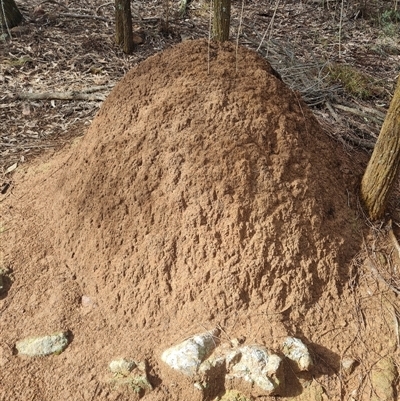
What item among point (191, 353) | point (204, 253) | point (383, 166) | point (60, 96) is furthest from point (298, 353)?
point (60, 96)

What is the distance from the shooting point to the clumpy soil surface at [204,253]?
236 cm

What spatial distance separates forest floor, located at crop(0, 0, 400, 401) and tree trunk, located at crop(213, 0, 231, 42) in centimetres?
141

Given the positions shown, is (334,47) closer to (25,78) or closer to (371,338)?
(25,78)

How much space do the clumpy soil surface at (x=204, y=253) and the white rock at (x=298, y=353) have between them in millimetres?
63

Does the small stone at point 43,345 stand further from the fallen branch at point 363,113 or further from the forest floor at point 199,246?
the fallen branch at point 363,113

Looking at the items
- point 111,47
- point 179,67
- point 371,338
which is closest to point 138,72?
point 179,67

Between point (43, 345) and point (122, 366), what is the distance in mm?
447

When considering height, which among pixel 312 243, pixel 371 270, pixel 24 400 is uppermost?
pixel 312 243

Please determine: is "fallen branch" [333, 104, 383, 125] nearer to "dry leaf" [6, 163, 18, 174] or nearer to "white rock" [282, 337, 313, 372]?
"white rock" [282, 337, 313, 372]

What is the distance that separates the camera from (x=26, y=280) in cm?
272

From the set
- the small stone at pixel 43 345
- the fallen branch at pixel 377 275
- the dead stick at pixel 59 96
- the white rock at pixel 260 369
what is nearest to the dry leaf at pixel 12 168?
the dead stick at pixel 59 96

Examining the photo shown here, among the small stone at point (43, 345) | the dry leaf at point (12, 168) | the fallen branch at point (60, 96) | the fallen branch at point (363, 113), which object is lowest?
the small stone at point (43, 345)

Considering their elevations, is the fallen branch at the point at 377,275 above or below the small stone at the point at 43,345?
above

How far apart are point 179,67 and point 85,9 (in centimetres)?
472
